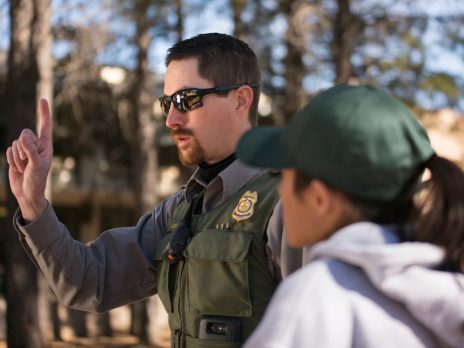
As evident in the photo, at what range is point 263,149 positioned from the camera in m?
1.78

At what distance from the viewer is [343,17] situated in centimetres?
1236

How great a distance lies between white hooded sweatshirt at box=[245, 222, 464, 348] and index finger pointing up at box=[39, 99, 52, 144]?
3.81 feet

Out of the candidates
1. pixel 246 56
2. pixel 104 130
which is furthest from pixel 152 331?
pixel 246 56

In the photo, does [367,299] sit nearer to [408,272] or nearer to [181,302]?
Answer: [408,272]

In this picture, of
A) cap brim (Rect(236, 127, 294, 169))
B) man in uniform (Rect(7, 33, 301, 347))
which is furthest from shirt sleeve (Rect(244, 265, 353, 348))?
man in uniform (Rect(7, 33, 301, 347))

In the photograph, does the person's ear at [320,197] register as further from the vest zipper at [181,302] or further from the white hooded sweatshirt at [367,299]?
the vest zipper at [181,302]

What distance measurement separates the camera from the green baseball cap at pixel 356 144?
63.9 inches

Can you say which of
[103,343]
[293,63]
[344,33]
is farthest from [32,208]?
[103,343]

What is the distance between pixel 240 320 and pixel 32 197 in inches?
30.2

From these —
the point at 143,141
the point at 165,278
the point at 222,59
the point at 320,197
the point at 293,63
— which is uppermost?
the point at 293,63

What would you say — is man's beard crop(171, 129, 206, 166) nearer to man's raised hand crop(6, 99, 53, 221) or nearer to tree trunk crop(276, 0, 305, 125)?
man's raised hand crop(6, 99, 53, 221)

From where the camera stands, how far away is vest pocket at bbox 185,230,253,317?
7.78ft

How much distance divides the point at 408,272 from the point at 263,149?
17.3 inches

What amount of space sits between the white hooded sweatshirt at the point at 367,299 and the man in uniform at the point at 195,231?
681 mm
